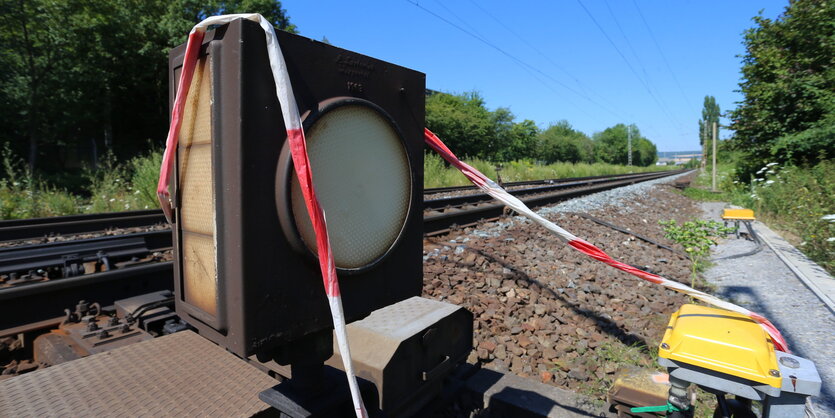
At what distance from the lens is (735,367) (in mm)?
1346

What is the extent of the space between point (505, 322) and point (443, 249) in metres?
1.53

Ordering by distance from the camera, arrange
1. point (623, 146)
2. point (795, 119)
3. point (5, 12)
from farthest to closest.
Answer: point (623, 146), point (5, 12), point (795, 119)

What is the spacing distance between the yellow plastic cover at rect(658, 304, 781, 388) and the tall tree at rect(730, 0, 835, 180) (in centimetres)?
1268

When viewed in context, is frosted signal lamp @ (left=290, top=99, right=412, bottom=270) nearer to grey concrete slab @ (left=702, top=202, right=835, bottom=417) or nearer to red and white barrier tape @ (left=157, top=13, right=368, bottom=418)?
red and white barrier tape @ (left=157, top=13, right=368, bottom=418)

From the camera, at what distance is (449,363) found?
1.85 metres

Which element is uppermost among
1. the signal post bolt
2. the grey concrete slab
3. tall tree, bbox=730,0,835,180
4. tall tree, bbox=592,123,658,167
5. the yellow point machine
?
tall tree, bbox=592,123,658,167

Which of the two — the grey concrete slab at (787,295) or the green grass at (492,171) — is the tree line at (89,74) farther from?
the grey concrete slab at (787,295)

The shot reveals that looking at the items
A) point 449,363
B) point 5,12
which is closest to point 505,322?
point 449,363

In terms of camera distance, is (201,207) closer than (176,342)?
Yes

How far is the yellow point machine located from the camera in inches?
51.6

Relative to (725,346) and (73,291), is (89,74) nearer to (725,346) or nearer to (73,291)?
(73,291)

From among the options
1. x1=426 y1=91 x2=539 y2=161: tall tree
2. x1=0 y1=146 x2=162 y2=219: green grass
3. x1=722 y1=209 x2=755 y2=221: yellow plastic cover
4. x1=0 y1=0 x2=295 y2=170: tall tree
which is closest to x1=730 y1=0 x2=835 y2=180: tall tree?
x1=722 y1=209 x2=755 y2=221: yellow plastic cover

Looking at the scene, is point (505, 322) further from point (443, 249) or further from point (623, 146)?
A: point (623, 146)

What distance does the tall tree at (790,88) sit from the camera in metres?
11.5
